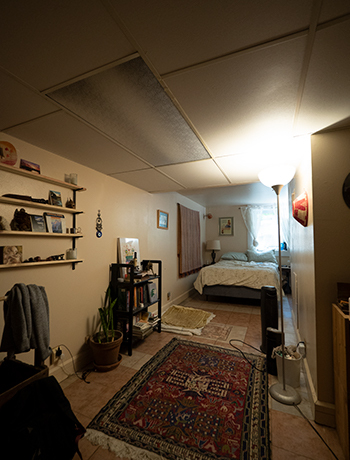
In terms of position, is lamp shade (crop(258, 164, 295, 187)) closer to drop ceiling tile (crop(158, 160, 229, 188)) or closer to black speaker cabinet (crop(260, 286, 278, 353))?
drop ceiling tile (crop(158, 160, 229, 188))

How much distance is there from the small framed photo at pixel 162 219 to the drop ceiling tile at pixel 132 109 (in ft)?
6.47

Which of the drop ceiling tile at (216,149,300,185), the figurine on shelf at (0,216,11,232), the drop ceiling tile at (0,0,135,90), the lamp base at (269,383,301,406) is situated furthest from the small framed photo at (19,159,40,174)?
the lamp base at (269,383,301,406)

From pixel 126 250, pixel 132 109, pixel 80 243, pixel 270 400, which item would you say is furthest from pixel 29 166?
pixel 270 400

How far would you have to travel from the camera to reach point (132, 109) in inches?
53.1

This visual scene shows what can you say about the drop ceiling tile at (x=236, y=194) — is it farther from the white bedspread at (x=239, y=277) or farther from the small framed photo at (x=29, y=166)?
the small framed photo at (x=29, y=166)

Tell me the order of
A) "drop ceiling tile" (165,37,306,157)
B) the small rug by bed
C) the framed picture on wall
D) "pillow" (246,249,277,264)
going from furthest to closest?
"pillow" (246,249,277,264)
the small rug by bed
the framed picture on wall
"drop ceiling tile" (165,37,306,157)

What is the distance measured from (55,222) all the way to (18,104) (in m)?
0.96

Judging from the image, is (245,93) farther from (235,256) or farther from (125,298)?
(235,256)

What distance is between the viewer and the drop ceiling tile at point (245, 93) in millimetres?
976

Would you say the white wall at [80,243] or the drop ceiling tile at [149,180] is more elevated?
the drop ceiling tile at [149,180]

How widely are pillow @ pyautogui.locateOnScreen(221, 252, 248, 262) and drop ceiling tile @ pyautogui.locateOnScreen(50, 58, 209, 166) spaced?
174 inches

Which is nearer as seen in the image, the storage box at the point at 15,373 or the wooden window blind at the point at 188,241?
the storage box at the point at 15,373

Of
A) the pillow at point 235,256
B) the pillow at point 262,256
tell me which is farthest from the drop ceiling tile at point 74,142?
the pillow at point 262,256

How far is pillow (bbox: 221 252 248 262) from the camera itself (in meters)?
5.85
